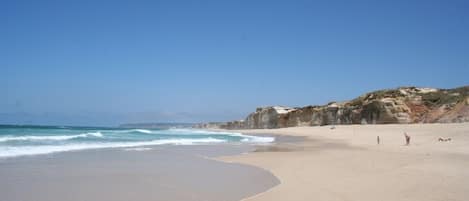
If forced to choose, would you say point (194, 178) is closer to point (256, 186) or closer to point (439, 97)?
point (256, 186)

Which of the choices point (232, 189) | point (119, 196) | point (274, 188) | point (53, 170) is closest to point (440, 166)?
point (274, 188)

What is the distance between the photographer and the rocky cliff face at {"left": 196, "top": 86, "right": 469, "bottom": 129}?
47.8 meters

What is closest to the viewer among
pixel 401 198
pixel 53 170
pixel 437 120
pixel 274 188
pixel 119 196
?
pixel 401 198

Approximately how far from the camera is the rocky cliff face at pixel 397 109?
4784 cm

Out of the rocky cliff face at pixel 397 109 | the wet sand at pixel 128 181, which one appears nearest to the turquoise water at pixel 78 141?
the wet sand at pixel 128 181

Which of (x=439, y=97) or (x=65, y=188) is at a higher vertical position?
(x=439, y=97)

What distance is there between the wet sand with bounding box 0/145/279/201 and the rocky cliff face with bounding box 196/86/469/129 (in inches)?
1422

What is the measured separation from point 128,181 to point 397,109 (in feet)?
173

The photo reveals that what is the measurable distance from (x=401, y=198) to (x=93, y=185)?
20.3ft

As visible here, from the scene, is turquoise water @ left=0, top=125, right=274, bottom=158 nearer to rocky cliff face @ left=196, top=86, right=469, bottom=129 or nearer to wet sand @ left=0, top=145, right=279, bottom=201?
wet sand @ left=0, top=145, right=279, bottom=201

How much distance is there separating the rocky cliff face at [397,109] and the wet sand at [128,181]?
3613 centimetres

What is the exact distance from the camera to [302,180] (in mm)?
9203

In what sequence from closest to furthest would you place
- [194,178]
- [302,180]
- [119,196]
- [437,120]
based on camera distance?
1. [119,196]
2. [302,180]
3. [194,178]
4. [437,120]

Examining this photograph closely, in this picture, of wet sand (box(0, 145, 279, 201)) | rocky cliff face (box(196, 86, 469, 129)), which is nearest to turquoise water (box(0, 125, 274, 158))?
wet sand (box(0, 145, 279, 201))
